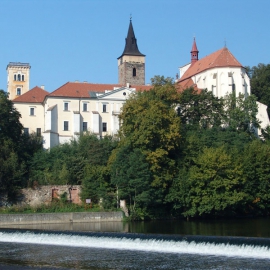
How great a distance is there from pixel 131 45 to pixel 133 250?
263 ft

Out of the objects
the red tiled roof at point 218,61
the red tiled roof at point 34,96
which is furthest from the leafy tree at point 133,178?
the red tiled roof at point 218,61

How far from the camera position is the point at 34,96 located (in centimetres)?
8781

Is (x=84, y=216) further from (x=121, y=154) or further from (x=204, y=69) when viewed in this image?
(x=204, y=69)

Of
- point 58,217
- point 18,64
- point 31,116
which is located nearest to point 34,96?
point 31,116

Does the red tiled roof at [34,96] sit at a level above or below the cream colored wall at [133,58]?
below

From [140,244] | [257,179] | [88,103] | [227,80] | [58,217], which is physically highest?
[227,80]

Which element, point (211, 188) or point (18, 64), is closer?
point (211, 188)

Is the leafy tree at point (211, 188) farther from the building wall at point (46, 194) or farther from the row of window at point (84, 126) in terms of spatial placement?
the row of window at point (84, 126)

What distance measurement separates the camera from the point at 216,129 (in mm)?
74062

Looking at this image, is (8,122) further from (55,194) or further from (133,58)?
(133,58)

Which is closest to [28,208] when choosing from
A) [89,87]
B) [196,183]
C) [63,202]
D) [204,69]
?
[63,202]

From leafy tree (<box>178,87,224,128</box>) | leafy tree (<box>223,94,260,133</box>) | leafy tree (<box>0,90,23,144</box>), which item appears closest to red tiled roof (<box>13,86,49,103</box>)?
leafy tree (<box>0,90,23,144</box>)

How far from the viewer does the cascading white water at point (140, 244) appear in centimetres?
3164

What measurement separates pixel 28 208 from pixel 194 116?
98.2 feet
